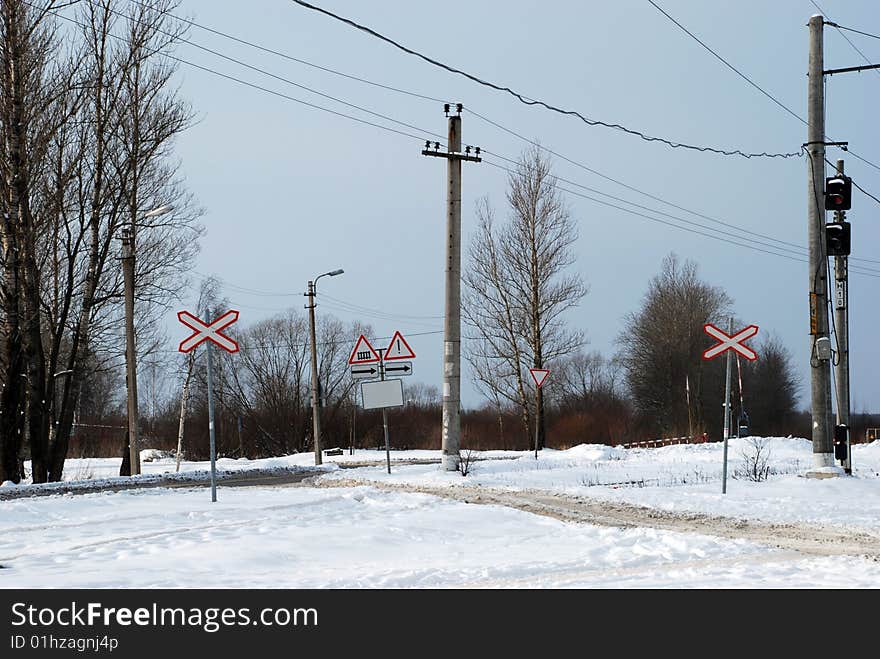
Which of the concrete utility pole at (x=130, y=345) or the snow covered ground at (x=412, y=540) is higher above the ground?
the concrete utility pole at (x=130, y=345)

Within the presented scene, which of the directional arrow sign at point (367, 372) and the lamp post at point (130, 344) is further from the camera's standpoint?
the lamp post at point (130, 344)

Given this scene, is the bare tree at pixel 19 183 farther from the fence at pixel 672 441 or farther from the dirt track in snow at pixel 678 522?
the fence at pixel 672 441

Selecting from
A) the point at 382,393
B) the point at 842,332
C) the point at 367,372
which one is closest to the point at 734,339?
the point at 842,332

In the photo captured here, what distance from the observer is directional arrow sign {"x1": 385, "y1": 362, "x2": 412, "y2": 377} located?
22.7 meters

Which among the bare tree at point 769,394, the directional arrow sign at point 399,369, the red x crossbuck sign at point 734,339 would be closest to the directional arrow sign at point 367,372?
the directional arrow sign at point 399,369

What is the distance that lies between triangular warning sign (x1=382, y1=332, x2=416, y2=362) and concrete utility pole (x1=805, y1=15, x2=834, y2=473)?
8.44 metres

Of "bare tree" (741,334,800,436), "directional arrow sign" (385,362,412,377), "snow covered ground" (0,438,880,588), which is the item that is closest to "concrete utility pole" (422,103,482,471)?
A: "directional arrow sign" (385,362,412,377)

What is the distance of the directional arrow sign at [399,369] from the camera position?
895 inches

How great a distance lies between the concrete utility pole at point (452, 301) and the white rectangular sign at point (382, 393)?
4.56 feet

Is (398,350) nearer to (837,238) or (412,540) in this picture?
(837,238)

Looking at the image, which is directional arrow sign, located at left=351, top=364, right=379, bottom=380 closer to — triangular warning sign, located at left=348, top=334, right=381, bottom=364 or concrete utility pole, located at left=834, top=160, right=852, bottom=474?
triangular warning sign, located at left=348, top=334, right=381, bottom=364
